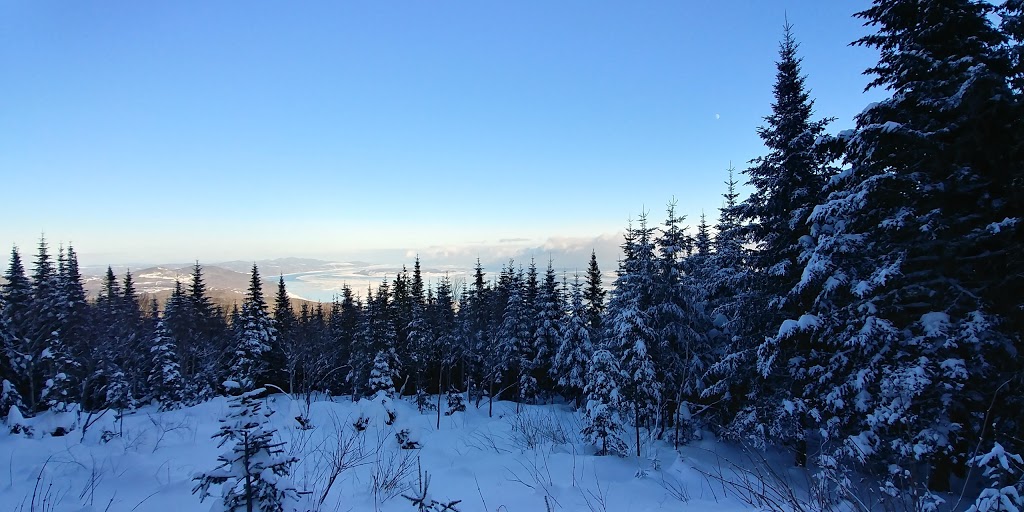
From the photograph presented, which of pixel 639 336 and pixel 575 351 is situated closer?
pixel 639 336

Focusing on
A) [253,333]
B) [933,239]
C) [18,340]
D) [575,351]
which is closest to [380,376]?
[253,333]

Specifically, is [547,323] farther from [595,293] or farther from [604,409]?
[604,409]

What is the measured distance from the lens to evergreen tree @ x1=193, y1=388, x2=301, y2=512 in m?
3.79

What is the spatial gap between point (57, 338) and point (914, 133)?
1440 inches

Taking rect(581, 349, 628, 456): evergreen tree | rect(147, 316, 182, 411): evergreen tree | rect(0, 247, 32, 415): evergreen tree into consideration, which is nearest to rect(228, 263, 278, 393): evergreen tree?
rect(147, 316, 182, 411): evergreen tree

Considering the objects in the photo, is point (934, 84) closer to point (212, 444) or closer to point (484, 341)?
point (212, 444)

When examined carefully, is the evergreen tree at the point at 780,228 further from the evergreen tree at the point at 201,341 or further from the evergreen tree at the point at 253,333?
the evergreen tree at the point at 201,341

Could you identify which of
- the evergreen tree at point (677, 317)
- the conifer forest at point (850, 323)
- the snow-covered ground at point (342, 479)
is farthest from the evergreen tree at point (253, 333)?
the evergreen tree at point (677, 317)

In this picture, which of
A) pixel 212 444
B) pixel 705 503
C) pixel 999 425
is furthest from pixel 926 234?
pixel 212 444

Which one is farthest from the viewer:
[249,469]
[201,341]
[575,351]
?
[201,341]

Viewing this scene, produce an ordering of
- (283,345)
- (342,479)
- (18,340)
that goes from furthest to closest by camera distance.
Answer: (283,345)
(18,340)
(342,479)

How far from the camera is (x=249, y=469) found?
3.83 meters

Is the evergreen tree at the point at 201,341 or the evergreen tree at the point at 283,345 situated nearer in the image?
the evergreen tree at the point at 283,345

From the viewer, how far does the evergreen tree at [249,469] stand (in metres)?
3.79
